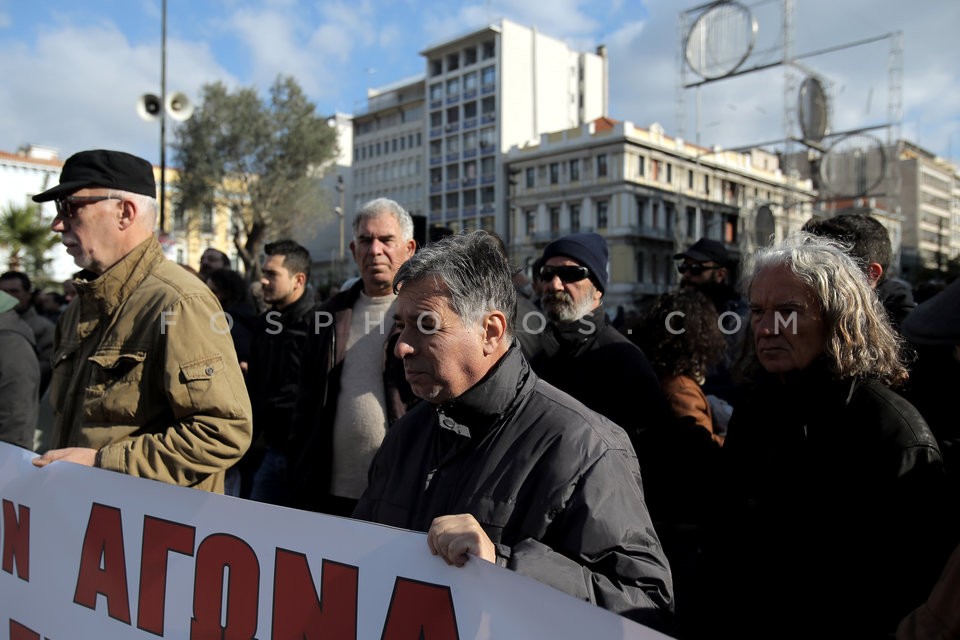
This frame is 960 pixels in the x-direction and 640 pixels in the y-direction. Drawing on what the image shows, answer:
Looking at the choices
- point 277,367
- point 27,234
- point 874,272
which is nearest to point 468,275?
point 874,272

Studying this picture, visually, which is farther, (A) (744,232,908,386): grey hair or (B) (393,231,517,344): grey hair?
(A) (744,232,908,386): grey hair

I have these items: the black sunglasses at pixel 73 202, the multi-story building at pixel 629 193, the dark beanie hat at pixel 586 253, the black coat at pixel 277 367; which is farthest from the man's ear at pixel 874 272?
the multi-story building at pixel 629 193

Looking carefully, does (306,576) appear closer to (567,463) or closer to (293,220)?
(567,463)

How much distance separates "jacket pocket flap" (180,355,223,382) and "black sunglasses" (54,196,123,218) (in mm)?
680

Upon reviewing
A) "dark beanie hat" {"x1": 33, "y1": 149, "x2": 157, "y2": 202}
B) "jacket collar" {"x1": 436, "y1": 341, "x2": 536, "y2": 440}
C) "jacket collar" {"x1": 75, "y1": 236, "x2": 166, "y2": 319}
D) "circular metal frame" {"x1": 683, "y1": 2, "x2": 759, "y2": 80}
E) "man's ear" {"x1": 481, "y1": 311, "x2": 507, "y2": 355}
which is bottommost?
"jacket collar" {"x1": 436, "y1": 341, "x2": 536, "y2": 440}

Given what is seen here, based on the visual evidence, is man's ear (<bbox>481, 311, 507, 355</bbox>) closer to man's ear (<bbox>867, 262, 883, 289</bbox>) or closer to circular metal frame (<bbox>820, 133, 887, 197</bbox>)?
man's ear (<bbox>867, 262, 883, 289</bbox>)

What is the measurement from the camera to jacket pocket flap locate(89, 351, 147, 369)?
7.77ft

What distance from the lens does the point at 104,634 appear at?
2170 millimetres

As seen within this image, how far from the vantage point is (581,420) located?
1.82 meters

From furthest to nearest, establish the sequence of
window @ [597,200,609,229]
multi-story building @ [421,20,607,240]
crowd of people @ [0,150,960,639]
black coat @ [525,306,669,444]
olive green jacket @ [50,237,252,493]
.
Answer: multi-story building @ [421,20,607,240] < window @ [597,200,609,229] < black coat @ [525,306,669,444] < olive green jacket @ [50,237,252,493] < crowd of people @ [0,150,960,639]

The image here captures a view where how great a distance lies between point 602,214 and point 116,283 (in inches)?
2292

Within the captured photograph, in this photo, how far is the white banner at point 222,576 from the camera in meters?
1.53

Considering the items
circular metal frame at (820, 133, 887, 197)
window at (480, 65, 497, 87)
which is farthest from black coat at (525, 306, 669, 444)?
window at (480, 65, 497, 87)

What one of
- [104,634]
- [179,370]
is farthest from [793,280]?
[104,634]
